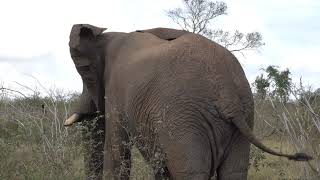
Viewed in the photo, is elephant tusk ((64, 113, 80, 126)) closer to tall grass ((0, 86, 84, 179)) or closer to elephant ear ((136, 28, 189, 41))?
tall grass ((0, 86, 84, 179))

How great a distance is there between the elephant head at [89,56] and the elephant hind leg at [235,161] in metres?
1.84

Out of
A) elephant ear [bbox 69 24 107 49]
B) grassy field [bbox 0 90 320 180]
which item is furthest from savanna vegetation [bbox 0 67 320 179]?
elephant ear [bbox 69 24 107 49]

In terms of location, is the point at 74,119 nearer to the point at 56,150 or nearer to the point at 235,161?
the point at 56,150

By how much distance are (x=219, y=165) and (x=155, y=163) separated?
1.63 ft

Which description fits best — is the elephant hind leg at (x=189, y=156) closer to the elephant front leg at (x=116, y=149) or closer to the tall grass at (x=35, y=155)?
the elephant front leg at (x=116, y=149)

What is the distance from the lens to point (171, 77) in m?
5.14

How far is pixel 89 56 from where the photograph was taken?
6453mm

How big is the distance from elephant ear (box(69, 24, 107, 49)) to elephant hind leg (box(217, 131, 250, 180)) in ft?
6.06

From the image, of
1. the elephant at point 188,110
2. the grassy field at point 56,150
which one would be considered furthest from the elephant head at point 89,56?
the elephant at point 188,110

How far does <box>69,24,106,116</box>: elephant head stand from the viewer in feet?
20.4

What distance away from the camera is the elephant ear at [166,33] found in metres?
5.89

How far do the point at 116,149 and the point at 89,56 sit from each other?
1039 mm

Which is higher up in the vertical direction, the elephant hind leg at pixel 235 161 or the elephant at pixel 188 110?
the elephant at pixel 188 110

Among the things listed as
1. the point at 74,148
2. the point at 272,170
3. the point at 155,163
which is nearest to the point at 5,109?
the point at 74,148
